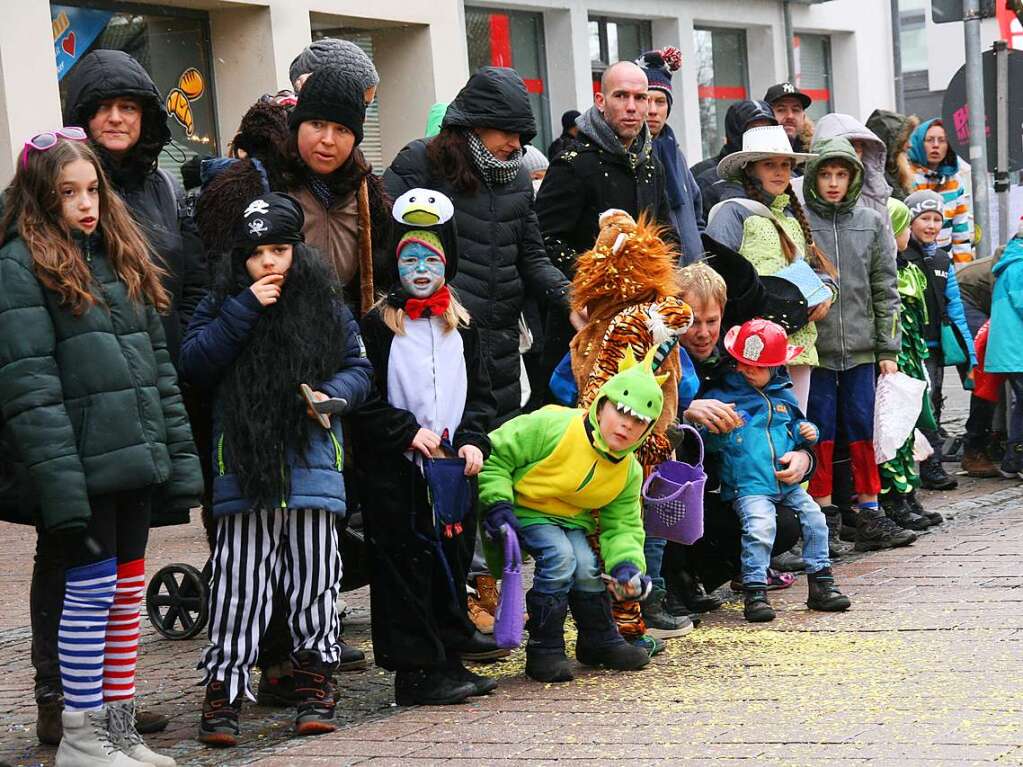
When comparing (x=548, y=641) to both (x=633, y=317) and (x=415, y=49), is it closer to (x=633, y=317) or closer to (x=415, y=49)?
(x=633, y=317)

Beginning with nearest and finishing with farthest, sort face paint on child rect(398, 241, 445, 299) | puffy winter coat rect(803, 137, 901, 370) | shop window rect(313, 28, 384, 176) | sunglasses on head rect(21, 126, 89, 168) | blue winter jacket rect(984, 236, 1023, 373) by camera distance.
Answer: sunglasses on head rect(21, 126, 89, 168) < face paint on child rect(398, 241, 445, 299) < puffy winter coat rect(803, 137, 901, 370) < blue winter jacket rect(984, 236, 1023, 373) < shop window rect(313, 28, 384, 176)

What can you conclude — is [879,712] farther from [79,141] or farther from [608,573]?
[79,141]

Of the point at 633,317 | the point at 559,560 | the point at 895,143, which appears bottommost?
the point at 559,560

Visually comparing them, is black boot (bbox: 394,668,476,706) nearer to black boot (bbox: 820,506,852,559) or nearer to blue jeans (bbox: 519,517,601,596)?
blue jeans (bbox: 519,517,601,596)

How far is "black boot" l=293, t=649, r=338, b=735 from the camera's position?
19.0ft

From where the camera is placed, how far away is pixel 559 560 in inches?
252

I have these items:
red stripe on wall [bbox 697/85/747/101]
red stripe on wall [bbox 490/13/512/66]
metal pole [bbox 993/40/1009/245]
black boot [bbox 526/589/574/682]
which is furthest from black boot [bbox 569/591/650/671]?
red stripe on wall [bbox 697/85/747/101]

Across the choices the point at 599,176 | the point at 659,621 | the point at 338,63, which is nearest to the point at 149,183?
the point at 338,63

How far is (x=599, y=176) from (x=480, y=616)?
2048 millimetres

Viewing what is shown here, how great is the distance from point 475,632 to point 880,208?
14.8 feet

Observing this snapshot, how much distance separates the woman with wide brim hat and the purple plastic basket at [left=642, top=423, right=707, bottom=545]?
78.6 inches

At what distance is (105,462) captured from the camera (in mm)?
5223

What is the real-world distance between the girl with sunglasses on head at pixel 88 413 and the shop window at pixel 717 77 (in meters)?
14.9

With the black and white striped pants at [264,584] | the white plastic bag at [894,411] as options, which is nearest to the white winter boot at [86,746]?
the black and white striped pants at [264,584]
